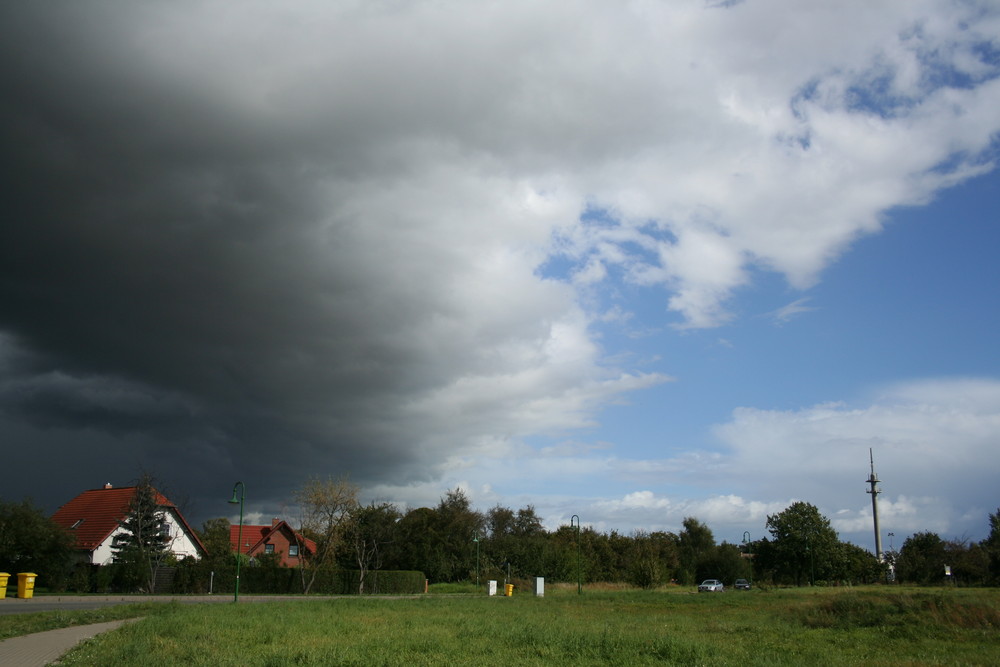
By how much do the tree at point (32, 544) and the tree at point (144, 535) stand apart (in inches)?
148

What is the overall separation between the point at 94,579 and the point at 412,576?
81.5 feet

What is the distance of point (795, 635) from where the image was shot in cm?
2209

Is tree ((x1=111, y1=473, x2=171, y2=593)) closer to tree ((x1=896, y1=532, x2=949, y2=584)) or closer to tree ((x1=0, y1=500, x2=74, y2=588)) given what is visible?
tree ((x1=0, y1=500, x2=74, y2=588))

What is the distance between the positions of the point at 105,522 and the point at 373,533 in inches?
911

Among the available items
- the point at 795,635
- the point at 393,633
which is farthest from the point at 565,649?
the point at 795,635

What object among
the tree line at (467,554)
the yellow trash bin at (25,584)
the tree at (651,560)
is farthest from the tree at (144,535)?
the tree at (651,560)

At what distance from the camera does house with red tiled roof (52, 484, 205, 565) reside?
57688mm

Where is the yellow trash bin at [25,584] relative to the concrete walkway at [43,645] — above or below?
below

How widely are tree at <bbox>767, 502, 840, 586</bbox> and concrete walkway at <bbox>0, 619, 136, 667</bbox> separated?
8180cm

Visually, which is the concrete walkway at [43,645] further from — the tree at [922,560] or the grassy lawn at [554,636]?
the tree at [922,560]

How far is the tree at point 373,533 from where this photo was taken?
226ft

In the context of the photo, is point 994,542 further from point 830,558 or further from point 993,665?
point 993,665

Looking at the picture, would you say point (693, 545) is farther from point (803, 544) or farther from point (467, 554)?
point (467, 554)

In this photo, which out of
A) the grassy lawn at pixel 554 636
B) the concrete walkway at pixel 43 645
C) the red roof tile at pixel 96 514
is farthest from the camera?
the red roof tile at pixel 96 514
